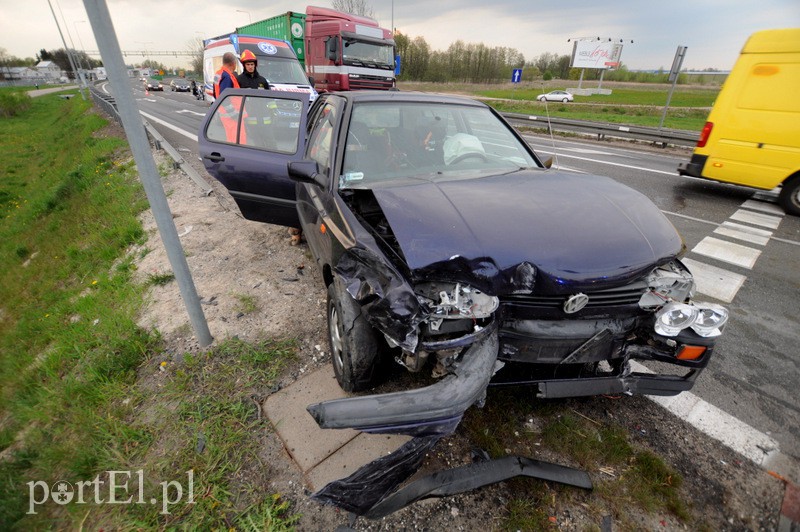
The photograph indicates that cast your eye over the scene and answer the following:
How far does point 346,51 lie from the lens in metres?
13.9

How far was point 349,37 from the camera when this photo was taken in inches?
546

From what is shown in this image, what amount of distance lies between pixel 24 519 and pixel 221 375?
113 centimetres

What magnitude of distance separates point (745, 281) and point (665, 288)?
3.22m

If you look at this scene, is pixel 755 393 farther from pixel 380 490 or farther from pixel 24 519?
pixel 24 519

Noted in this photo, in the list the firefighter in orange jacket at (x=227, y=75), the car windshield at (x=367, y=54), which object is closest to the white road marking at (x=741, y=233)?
the firefighter in orange jacket at (x=227, y=75)

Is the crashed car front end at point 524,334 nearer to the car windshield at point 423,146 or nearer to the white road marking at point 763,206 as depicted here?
the car windshield at point 423,146

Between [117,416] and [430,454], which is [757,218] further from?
[117,416]

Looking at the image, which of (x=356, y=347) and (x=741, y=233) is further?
(x=741, y=233)

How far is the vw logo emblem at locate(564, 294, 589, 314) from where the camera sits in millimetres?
1883

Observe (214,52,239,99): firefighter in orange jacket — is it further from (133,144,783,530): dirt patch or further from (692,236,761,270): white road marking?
(692,236,761,270): white road marking

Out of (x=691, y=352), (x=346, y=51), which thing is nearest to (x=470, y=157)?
(x=691, y=352)

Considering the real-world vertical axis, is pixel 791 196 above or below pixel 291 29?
below

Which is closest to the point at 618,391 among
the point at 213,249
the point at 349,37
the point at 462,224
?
the point at 462,224

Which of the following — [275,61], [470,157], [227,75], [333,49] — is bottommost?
[470,157]
